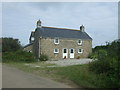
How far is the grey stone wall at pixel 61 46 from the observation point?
3228 centimetres

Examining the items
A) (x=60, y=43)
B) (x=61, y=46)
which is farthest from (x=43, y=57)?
(x=60, y=43)

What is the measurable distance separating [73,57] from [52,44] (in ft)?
17.8

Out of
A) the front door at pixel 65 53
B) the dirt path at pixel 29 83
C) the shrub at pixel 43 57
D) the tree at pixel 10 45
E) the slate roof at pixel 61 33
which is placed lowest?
the dirt path at pixel 29 83

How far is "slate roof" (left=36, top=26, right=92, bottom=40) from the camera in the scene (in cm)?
3357

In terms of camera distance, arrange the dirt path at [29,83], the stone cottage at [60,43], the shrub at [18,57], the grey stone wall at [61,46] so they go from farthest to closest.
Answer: the stone cottage at [60,43] → the grey stone wall at [61,46] → the shrub at [18,57] → the dirt path at [29,83]

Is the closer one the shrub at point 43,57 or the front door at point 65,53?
the shrub at point 43,57

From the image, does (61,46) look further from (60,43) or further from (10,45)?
(10,45)

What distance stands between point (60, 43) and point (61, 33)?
9.07 feet

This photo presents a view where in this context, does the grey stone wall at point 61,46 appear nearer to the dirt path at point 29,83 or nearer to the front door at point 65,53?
the front door at point 65,53

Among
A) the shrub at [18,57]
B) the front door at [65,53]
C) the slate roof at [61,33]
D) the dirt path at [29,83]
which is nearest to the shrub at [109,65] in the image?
the dirt path at [29,83]

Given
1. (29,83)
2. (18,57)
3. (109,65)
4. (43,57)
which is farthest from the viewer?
(43,57)

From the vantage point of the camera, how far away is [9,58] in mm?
27594

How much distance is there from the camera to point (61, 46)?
34000 millimetres

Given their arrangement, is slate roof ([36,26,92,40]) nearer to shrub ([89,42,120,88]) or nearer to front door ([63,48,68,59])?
front door ([63,48,68,59])
